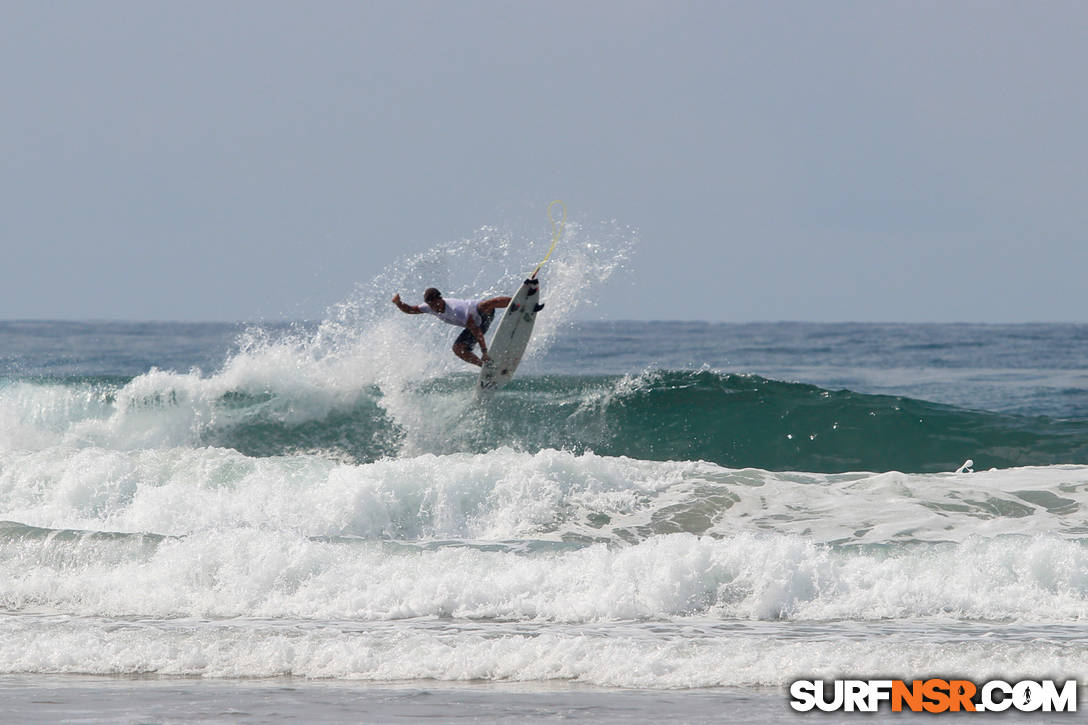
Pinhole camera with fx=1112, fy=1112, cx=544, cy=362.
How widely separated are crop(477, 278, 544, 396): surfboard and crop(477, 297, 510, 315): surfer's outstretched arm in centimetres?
25

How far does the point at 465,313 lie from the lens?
45.4ft

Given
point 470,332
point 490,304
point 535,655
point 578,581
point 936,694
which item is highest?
point 490,304

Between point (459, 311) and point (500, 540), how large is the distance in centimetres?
412

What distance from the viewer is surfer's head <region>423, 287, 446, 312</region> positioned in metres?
13.3

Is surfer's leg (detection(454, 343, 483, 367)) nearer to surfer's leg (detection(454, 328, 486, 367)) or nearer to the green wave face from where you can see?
surfer's leg (detection(454, 328, 486, 367))

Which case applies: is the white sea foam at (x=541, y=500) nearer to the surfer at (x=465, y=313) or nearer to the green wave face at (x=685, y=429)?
the surfer at (x=465, y=313)

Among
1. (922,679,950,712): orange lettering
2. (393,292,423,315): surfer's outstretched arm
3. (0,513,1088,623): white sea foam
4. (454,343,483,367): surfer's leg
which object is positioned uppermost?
(393,292,423,315): surfer's outstretched arm

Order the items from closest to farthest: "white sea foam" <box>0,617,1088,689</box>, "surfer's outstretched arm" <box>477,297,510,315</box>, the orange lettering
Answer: the orange lettering, "white sea foam" <box>0,617,1088,689</box>, "surfer's outstretched arm" <box>477,297,510,315</box>

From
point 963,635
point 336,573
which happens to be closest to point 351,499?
point 336,573

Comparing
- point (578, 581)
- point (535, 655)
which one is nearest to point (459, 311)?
point (578, 581)

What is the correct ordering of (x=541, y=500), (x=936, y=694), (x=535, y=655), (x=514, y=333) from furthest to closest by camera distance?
1. (x=514, y=333)
2. (x=541, y=500)
3. (x=535, y=655)
4. (x=936, y=694)

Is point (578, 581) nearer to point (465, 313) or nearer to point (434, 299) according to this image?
point (434, 299)

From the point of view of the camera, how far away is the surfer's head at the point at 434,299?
13297 millimetres

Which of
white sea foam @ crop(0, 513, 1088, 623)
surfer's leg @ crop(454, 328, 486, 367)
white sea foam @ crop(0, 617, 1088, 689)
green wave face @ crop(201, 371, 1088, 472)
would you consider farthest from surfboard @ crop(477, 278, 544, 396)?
white sea foam @ crop(0, 617, 1088, 689)
